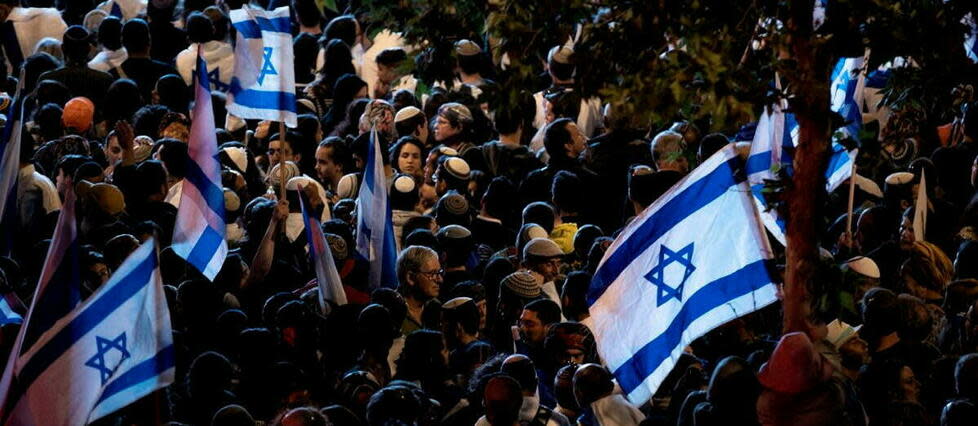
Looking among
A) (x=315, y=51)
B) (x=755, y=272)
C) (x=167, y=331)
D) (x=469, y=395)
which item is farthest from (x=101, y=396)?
(x=315, y=51)

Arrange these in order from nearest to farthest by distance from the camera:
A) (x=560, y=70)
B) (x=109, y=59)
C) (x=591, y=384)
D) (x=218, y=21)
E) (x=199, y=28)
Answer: (x=591, y=384) → (x=560, y=70) → (x=199, y=28) → (x=109, y=59) → (x=218, y=21)

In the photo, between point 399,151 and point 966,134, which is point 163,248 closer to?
point 399,151

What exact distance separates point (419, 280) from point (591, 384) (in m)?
2.71

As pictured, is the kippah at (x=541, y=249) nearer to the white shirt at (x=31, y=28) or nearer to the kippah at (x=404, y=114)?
the kippah at (x=404, y=114)

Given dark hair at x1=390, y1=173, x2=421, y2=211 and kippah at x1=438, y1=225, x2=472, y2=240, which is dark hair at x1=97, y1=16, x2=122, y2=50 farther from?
kippah at x1=438, y1=225, x2=472, y2=240

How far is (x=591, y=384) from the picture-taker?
11633 mm

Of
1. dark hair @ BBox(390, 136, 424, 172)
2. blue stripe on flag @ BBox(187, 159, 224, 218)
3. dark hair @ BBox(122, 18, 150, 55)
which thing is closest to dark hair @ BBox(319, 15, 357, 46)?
dark hair @ BBox(122, 18, 150, 55)

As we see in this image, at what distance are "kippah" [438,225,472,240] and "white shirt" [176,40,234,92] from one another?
18.1ft

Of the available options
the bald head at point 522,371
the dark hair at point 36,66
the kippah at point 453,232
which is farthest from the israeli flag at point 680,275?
the dark hair at point 36,66

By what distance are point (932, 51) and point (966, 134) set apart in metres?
6.70

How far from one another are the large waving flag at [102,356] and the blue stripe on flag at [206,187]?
3.68 meters

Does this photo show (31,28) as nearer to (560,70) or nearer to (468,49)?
(468,49)

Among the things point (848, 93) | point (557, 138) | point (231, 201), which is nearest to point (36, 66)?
point (231, 201)

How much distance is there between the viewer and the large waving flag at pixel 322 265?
1380 cm
